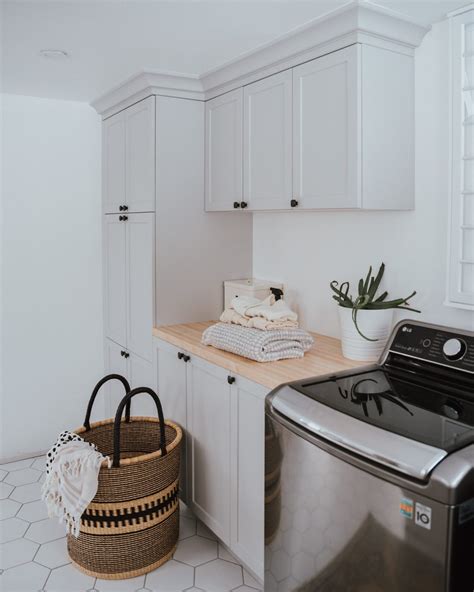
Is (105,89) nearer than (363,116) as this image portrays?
No

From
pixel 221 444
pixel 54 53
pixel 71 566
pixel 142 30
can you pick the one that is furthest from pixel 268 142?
pixel 71 566

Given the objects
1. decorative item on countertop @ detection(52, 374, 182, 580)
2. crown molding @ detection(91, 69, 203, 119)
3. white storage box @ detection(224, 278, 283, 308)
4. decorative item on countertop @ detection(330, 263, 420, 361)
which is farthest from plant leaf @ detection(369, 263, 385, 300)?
crown molding @ detection(91, 69, 203, 119)

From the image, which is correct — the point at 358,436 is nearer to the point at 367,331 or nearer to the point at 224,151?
the point at 367,331

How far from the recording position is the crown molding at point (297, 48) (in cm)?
197

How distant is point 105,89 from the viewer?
3.09 meters

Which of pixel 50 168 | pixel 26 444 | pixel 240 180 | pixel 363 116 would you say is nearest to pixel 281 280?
pixel 240 180

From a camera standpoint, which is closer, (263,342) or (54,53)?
(263,342)

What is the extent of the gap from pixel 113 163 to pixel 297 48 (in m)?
1.47

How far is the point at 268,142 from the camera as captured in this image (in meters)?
2.46

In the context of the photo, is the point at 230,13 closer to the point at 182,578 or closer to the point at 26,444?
the point at 182,578

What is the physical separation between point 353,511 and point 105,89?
2.57 m

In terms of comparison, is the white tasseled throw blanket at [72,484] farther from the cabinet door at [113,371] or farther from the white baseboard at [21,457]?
the white baseboard at [21,457]

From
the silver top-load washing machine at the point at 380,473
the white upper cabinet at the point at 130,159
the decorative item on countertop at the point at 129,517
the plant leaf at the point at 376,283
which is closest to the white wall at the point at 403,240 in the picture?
the plant leaf at the point at 376,283

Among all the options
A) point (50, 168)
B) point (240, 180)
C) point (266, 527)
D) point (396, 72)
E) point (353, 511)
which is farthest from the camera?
point (50, 168)
